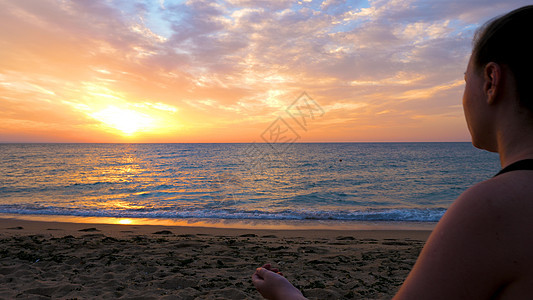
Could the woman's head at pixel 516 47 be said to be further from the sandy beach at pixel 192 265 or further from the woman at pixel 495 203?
the sandy beach at pixel 192 265

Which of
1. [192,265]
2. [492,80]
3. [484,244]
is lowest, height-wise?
[192,265]

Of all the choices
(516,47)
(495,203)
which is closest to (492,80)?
(516,47)

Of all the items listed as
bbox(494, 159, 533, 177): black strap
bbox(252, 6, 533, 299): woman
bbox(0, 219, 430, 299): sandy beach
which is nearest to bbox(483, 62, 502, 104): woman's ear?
bbox(252, 6, 533, 299): woman

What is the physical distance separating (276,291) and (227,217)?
11648mm

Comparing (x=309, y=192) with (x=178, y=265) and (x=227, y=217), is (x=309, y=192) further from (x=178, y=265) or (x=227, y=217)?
(x=178, y=265)

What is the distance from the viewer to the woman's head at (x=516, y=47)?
2.52 ft

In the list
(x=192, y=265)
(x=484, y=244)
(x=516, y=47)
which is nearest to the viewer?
(x=484, y=244)

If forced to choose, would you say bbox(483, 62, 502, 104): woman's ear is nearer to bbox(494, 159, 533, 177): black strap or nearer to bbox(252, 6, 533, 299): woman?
bbox(252, 6, 533, 299): woman

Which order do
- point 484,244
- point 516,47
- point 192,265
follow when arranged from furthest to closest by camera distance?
point 192,265
point 516,47
point 484,244

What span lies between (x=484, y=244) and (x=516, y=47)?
1.74 ft

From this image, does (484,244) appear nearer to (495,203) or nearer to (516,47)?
(495,203)

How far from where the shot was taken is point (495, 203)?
65 centimetres

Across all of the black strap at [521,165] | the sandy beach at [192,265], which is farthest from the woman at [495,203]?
the sandy beach at [192,265]

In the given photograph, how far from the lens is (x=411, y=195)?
19.1 metres
